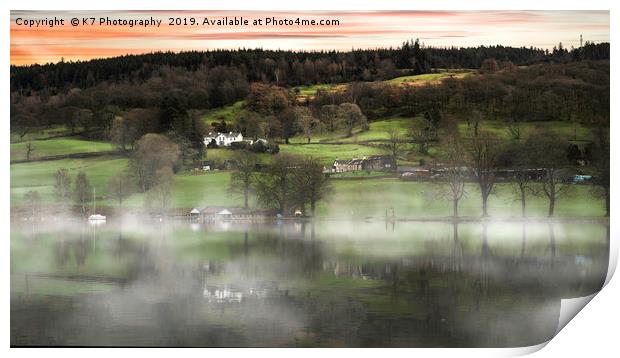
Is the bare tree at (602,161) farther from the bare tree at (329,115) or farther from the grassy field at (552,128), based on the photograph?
the bare tree at (329,115)

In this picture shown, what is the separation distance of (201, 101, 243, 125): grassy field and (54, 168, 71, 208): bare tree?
1.19m

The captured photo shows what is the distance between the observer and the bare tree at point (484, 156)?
1005 cm

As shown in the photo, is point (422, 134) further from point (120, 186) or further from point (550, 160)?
point (120, 186)

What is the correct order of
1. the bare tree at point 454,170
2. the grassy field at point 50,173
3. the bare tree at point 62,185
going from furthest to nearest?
the bare tree at point 454,170, the bare tree at point 62,185, the grassy field at point 50,173

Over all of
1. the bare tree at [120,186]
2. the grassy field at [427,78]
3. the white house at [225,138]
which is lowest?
the bare tree at [120,186]

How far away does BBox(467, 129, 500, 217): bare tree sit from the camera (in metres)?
10.1

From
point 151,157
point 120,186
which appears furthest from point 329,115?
point 120,186

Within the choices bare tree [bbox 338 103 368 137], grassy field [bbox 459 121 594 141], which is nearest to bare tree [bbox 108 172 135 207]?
bare tree [bbox 338 103 368 137]

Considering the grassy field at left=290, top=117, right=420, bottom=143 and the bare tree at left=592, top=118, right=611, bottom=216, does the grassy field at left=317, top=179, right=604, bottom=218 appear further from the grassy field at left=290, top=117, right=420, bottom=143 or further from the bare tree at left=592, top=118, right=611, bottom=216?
the grassy field at left=290, top=117, right=420, bottom=143

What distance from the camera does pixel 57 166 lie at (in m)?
9.81

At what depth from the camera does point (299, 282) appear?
9805 millimetres

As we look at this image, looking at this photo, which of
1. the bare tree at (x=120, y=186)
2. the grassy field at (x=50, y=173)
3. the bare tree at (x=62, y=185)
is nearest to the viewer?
the grassy field at (x=50, y=173)

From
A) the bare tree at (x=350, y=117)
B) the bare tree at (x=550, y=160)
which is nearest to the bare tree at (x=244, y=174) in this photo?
the bare tree at (x=350, y=117)

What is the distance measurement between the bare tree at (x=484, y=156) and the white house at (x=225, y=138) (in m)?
1.86
